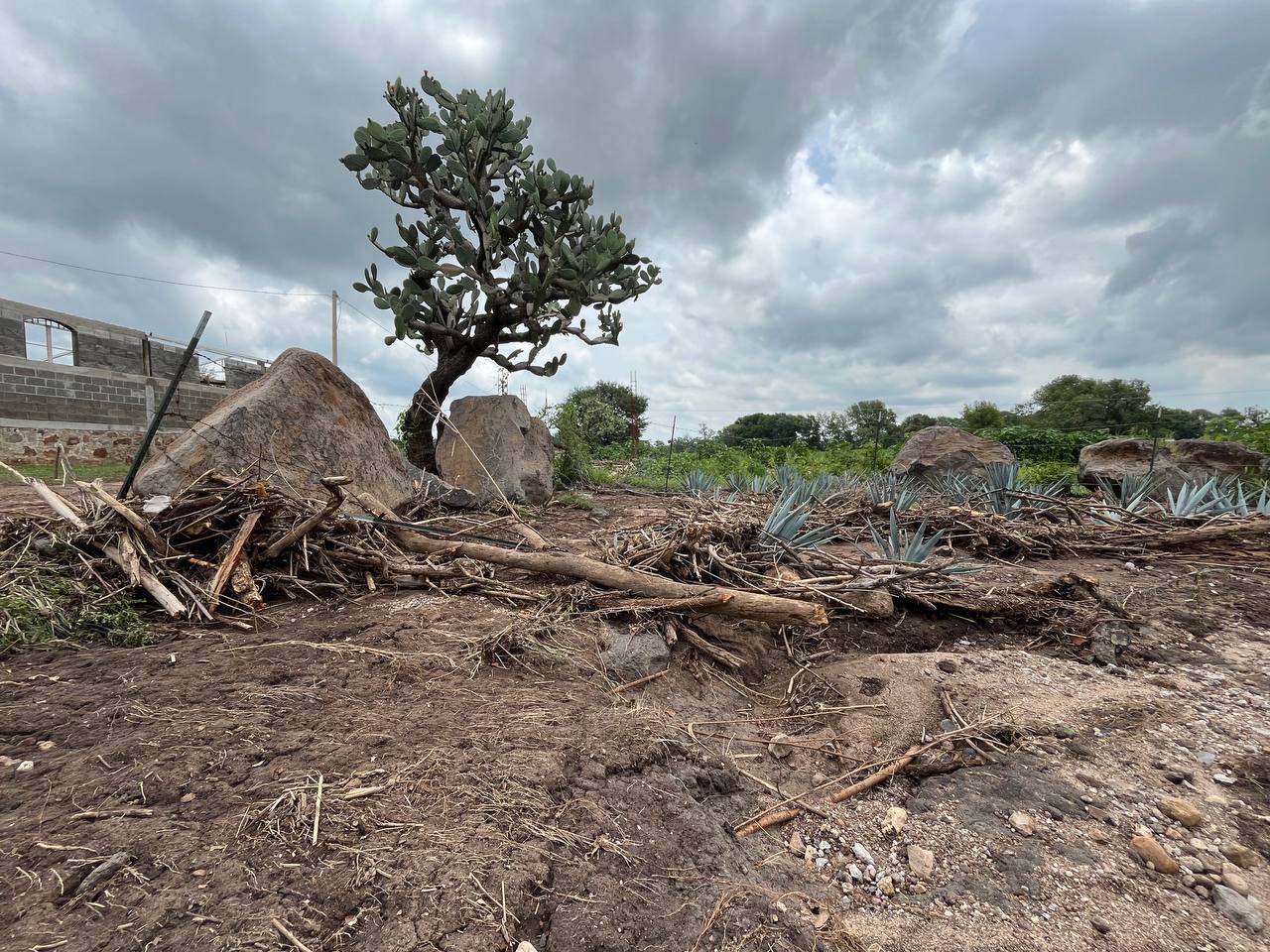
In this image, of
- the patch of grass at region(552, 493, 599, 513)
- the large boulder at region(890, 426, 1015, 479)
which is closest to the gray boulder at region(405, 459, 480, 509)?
the patch of grass at region(552, 493, 599, 513)

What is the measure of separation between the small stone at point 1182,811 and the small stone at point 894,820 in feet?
2.43

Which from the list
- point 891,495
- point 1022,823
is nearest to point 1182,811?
point 1022,823

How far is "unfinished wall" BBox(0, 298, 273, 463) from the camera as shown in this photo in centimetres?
934

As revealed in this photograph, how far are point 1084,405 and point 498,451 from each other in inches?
1157

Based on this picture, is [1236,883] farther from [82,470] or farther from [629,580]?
[82,470]

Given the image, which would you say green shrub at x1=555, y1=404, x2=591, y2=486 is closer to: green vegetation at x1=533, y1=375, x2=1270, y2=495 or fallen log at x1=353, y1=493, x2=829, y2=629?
green vegetation at x1=533, y1=375, x2=1270, y2=495

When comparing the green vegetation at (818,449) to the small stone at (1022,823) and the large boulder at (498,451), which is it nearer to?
the large boulder at (498,451)

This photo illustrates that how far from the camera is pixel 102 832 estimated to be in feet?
3.59

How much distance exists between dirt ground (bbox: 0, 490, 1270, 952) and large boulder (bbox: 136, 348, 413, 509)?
5.24ft

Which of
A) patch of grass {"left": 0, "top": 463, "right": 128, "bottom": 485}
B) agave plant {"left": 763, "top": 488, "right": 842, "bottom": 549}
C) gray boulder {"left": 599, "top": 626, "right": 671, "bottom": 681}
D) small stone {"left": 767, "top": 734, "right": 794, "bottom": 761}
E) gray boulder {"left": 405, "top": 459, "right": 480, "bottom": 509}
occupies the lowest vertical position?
small stone {"left": 767, "top": 734, "right": 794, "bottom": 761}

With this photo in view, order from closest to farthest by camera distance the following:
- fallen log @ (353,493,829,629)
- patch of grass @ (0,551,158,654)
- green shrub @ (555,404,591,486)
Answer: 1. patch of grass @ (0,551,158,654)
2. fallen log @ (353,493,829,629)
3. green shrub @ (555,404,591,486)

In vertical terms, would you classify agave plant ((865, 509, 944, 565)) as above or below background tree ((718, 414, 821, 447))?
below

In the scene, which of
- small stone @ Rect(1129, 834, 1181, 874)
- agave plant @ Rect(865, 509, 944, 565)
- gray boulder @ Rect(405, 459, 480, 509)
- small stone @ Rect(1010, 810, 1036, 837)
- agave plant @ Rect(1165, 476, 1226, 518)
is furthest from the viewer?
gray boulder @ Rect(405, 459, 480, 509)

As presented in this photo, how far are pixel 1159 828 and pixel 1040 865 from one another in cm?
44
